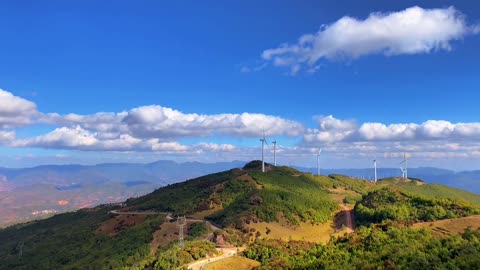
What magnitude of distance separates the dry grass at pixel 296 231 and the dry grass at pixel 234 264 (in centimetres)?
4287

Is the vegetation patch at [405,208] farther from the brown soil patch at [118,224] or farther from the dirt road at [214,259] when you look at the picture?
the brown soil patch at [118,224]

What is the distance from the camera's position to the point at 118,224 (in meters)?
166

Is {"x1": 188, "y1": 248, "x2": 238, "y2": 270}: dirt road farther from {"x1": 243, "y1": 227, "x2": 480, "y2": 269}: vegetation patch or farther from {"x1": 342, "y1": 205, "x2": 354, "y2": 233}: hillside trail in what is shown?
{"x1": 342, "y1": 205, "x2": 354, "y2": 233}: hillside trail

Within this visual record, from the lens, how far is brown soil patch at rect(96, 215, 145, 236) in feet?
525

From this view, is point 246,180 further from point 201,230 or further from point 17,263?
point 17,263

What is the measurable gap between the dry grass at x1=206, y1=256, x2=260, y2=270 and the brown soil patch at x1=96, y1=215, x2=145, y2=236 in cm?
7333

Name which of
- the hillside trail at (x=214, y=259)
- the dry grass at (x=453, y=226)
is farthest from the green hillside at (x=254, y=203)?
the dry grass at (x=453, y=226)

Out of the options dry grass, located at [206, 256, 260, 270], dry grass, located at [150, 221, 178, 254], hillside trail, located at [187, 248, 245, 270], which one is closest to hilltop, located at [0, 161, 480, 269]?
dry grass, located at [150, 221, 178, 254]

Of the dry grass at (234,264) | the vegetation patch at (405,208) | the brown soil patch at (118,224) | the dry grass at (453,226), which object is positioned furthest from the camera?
the brown soil patch at (118,224)

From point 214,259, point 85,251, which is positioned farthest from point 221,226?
point 85,251

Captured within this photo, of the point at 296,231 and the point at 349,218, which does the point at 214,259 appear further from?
the point at 349,218

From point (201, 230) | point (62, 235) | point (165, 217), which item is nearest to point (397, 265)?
point (201, 230)

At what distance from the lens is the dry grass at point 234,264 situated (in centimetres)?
9144

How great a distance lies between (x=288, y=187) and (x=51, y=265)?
10595 centimetres
